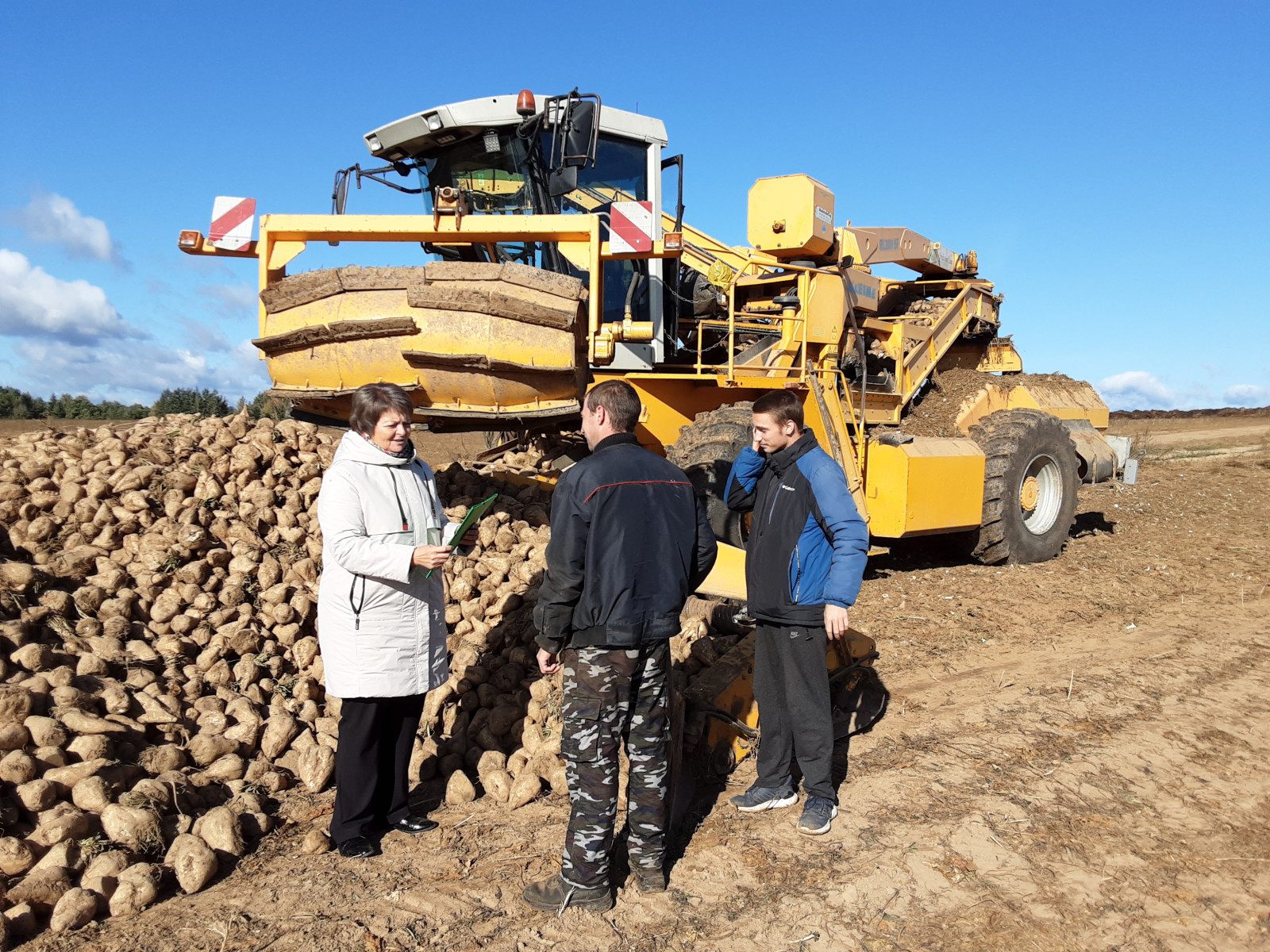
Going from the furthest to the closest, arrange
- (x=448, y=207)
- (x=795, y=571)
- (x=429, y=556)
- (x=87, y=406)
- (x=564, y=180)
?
(x=87, y=406)
(x=564, y=180)
(x=448, y=207)
(x=795, y=571)
(x=429, y=556)

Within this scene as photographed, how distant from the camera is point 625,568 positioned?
2885mm

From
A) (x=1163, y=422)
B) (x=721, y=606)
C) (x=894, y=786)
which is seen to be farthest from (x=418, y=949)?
(x=1163, y=422)

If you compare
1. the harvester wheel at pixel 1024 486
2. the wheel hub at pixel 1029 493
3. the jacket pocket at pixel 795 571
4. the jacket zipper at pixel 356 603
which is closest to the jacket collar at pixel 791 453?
the jacket pocket at pixel 795 571

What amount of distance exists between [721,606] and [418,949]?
2819 mm

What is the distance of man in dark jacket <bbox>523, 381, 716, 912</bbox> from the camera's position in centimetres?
288

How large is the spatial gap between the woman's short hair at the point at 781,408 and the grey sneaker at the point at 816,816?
1.48 metres

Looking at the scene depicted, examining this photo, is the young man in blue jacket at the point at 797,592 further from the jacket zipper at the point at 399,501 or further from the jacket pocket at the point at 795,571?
the jacket zipper at the point at 399,501

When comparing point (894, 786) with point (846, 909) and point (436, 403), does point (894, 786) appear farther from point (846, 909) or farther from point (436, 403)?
point (436, 403)

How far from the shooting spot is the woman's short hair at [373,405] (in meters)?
3.30

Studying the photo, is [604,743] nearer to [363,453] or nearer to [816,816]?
[816,816]

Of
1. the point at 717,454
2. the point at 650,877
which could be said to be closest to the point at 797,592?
the point at 650,877

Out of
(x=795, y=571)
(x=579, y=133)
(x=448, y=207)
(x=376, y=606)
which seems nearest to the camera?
(x=376, y=606)

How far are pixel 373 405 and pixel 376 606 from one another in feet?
2.40

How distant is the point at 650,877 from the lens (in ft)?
10.0
